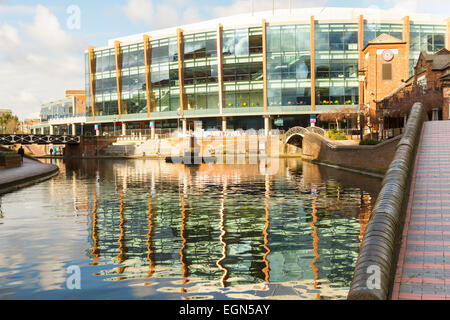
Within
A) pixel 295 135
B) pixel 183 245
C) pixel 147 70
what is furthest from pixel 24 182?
pixel 147 70

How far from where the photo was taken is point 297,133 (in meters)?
68.7

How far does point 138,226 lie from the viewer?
1580 cm

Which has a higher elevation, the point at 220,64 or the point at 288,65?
the point at 220,64

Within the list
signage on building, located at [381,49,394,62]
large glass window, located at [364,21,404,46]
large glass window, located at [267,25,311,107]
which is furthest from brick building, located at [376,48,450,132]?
large glass window, located at [267,25,311,107]

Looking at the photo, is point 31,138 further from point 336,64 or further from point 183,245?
point 183,245

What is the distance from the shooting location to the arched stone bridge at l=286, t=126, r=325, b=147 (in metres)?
66.7

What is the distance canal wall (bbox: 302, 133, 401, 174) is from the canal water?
879 cm

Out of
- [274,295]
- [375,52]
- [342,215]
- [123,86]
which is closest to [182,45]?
[123,86]

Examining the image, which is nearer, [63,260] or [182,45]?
[63,260]

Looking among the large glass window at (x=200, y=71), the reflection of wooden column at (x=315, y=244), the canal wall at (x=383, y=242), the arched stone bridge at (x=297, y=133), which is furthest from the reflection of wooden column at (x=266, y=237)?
the large glass window at (x=200, y=71)

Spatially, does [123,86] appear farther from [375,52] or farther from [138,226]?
[138,226]

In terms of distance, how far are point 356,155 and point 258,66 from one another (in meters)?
44.8
